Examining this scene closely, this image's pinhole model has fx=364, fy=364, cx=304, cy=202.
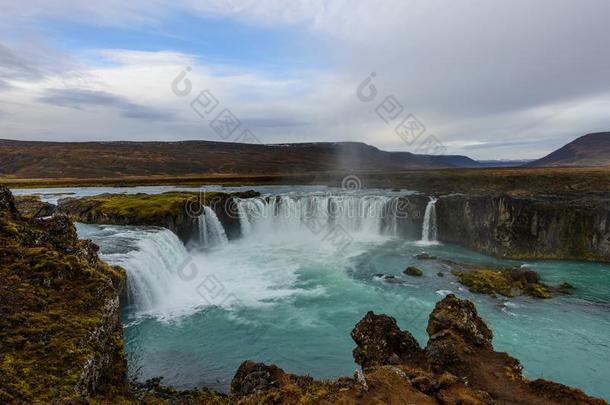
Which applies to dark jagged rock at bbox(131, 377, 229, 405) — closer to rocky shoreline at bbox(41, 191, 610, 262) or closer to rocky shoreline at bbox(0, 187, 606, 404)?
rocky shoreline at bbox(0, 187, 606, 404)

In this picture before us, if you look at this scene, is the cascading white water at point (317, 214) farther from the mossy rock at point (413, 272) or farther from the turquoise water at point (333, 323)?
the mossy rock at point (413, 272)

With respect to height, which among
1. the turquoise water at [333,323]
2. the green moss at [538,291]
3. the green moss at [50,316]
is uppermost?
the green moss at [50,316]

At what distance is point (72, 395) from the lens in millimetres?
8789

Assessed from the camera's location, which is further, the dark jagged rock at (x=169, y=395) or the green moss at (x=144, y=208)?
the green moss at (x=144, y=208)

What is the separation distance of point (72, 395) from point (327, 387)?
6.16 metres

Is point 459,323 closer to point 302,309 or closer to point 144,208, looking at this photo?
point 302,309

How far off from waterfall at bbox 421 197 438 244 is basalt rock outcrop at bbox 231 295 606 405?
35.5 m

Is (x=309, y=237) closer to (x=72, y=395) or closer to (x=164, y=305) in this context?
(x=164, y=305)

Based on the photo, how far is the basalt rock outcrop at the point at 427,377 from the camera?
8656 millimetres

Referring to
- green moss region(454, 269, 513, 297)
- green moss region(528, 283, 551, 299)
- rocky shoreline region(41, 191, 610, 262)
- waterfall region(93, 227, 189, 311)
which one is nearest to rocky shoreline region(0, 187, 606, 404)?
waterfall region(93, 227, 189, 311)

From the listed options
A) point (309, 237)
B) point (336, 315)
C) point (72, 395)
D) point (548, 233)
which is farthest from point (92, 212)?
point (548, 233)

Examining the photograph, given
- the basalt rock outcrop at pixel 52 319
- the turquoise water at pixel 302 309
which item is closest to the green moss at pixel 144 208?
the turquoise water at pixel 302 309

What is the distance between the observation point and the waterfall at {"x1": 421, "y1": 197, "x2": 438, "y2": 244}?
47469 mm

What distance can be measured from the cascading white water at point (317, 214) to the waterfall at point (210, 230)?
4.58 m
